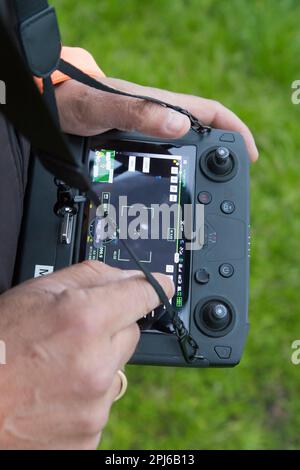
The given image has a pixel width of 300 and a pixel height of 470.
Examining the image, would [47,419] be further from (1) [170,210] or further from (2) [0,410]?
(1) [170,210]

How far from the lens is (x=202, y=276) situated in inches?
35.3

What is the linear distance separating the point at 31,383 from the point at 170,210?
35 cm

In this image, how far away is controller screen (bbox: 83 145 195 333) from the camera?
892 mm

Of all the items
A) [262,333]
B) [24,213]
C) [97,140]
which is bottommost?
[262,333]

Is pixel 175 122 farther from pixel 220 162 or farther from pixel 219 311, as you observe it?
pixel 219 311

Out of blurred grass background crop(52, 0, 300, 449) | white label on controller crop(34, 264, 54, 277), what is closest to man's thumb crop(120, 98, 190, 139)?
white label on controller crop(34, 264, 54, 277)

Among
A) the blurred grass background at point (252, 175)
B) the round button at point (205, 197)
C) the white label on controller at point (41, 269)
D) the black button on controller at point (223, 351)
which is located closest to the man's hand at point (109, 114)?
the round button at point (205, 197)

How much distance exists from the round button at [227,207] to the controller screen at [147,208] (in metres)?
0.05

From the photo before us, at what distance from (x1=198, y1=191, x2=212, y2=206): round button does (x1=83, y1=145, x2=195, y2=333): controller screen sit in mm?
16

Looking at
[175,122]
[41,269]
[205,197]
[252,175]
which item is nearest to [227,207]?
[205,197]

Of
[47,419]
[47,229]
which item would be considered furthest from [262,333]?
[47,419]

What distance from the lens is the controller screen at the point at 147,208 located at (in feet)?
2.93

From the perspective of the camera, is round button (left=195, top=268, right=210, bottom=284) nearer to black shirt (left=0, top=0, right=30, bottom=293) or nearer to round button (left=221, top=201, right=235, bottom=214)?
round button (left=221, top=201, right=235, bottom=214)

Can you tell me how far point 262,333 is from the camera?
141cm
